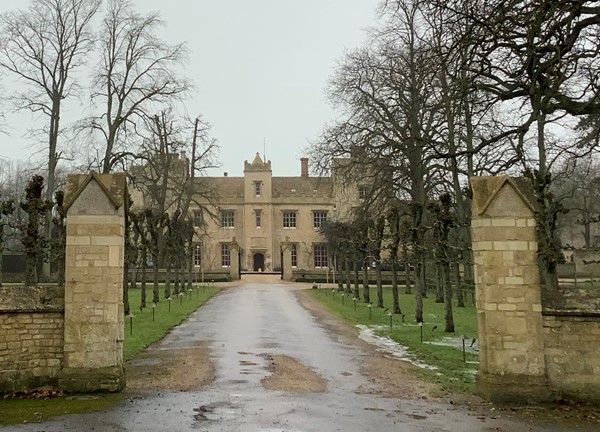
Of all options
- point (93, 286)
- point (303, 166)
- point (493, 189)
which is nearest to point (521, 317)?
point (493, 189)

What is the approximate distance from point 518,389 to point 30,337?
8.26 metres

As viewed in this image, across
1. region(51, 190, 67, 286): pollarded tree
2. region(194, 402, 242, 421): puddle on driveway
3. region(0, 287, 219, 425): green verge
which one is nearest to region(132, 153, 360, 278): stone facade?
region(0, 287, 219, 425): green verge

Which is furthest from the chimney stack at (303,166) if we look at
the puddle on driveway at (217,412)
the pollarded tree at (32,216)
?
the puddle on driveway at (217,412)

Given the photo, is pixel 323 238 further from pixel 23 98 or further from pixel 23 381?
pixel 23 381

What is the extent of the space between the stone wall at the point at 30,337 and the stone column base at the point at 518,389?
24.1 feet

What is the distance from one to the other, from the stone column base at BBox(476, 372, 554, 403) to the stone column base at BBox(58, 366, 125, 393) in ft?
20.6

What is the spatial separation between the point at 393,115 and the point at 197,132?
15427 mm

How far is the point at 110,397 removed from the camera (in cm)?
906

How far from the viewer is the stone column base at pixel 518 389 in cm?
923

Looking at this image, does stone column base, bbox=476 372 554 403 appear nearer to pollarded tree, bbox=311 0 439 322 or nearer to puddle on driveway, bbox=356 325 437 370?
puddle on driveway, bbox=356 325 437 370

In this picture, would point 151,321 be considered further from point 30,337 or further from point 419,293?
point 30,337

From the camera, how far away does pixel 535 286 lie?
9555 mm

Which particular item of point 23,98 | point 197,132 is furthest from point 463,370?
point 197,132

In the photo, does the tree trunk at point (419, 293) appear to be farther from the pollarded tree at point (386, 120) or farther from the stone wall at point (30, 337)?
the stone wall at point (30, 337)
